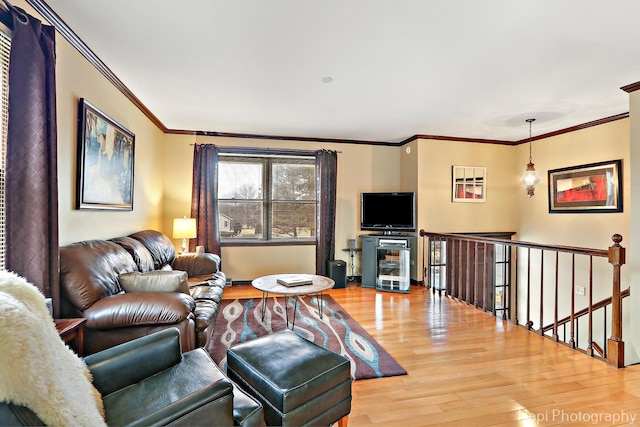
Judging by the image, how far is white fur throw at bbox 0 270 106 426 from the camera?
Result: 79 centimetres

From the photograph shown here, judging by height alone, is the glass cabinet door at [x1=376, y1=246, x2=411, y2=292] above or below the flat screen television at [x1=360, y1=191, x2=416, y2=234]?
below

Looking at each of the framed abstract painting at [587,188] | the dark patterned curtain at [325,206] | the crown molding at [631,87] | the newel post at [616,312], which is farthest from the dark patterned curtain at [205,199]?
the framed abstract painting at [587,188]

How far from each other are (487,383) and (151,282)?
255cm

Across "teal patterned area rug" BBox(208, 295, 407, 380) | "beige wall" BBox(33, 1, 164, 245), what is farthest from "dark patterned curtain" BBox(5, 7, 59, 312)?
"teal patterned area rug" BBox(208, 295, 407, 380)

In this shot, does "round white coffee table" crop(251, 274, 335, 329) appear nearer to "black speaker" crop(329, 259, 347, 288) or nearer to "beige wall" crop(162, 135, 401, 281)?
"black speaker" crop(329, 259, 347, 288)

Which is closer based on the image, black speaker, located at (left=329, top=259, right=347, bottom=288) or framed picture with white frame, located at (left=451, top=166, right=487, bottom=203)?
black speaker, located at (left=329, top=259, right=347, bottom=288)

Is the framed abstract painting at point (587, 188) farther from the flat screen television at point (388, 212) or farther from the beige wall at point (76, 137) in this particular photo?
the beige wall at point (76, 137)

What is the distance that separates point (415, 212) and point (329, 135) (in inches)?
75.5

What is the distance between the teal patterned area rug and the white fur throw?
160cm

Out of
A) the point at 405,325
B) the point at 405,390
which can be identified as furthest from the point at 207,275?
the point at 405,390

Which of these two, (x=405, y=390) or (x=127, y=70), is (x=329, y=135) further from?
(x=405, y=390)

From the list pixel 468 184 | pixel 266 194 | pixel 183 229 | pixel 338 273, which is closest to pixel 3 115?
pixel 183 229

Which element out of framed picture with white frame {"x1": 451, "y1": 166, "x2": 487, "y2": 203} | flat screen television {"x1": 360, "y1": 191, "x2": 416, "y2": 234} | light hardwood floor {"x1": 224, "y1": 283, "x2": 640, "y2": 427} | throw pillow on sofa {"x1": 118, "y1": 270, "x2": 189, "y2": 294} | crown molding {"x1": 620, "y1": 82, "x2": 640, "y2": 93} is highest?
crown molding {"x1": 620, "y1": 82, "x2": 640, "y2": 93}

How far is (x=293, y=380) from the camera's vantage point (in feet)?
4.89
